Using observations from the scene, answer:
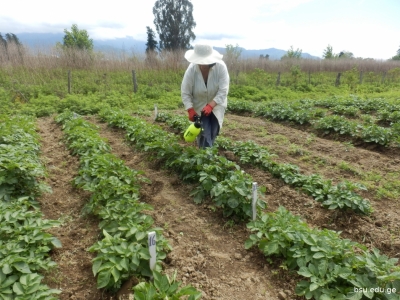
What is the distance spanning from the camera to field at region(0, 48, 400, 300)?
2.11m

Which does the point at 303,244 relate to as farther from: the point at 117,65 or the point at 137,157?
the point at 117,65

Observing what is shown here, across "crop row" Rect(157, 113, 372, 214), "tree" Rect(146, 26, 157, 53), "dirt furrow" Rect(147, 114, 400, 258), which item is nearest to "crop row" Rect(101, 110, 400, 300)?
"dirt furrow" Rect(147, 114, 400, 258)

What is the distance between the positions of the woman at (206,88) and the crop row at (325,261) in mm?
1919

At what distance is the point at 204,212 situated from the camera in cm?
330

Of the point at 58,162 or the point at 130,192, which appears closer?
the point at 130,192

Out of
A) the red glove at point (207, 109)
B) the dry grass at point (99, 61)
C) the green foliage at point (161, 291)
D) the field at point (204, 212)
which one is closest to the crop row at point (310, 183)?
the field at point (204, 212)

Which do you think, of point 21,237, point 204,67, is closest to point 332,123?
point 204,67

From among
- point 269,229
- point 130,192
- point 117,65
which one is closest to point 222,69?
point 130,192

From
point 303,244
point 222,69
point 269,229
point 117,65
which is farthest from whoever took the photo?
point 117,65

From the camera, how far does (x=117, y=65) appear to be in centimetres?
1405

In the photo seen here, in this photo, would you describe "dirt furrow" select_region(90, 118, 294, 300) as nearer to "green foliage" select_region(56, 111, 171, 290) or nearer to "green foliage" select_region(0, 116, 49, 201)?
"green foliage" select_region(56, 111, 171, 290)

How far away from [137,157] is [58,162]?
4.36 feet

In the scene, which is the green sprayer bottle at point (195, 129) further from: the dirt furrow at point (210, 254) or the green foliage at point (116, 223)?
the green foliage at point (116, 223)

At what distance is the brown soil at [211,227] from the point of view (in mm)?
2277
